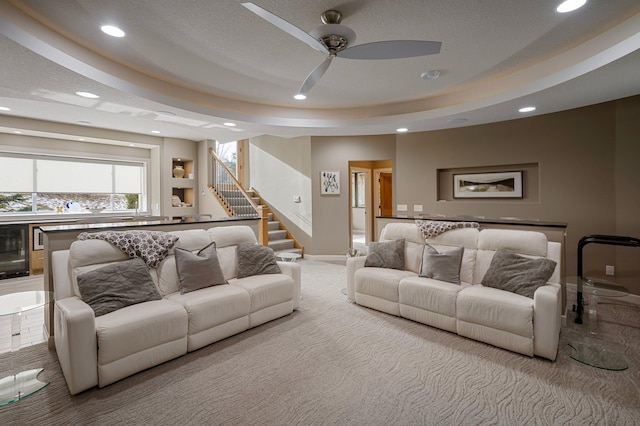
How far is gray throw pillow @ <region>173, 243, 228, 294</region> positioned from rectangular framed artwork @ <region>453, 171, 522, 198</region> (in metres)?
4.52

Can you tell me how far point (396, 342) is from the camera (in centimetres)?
296

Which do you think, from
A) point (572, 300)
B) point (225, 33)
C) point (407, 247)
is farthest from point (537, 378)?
point (225, 33)

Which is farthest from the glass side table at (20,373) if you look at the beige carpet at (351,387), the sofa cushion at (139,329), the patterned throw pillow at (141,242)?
the patterned throw pillow at (141,242)

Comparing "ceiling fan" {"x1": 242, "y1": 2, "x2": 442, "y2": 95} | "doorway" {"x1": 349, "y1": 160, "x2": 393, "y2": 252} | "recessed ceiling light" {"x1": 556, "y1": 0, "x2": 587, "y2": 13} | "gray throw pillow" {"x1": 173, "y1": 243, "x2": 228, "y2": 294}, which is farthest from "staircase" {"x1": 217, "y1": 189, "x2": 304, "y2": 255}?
"recessed ceiling light" {"x1": 556, "y1": 0, "x2": 587, "y2": 13}

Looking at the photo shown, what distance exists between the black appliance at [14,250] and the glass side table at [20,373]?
379cm

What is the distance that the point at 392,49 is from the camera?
2.47 metres

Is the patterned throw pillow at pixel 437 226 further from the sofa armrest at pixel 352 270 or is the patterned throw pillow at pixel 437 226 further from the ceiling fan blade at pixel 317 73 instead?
the ceiling fan blade at pixel 317 73

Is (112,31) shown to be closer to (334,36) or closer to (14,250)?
(334,36)

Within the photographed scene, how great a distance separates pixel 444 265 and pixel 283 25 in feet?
9.08

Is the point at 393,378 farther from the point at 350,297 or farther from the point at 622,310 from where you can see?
the point at 622,310

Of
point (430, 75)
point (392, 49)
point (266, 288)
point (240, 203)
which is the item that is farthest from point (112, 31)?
point (240, 203)

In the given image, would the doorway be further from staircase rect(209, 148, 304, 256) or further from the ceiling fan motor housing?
the ceiling fan motor housing

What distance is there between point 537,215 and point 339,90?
12.0 ft

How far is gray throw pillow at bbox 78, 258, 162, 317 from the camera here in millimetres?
2508
